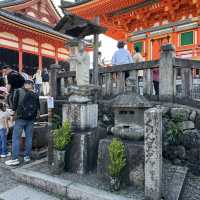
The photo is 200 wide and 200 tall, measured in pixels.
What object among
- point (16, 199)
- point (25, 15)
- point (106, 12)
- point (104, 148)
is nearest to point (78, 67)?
point (104, 148)

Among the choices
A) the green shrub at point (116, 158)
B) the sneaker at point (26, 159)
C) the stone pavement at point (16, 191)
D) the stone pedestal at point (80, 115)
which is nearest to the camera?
the green shrub at point (116, 158)

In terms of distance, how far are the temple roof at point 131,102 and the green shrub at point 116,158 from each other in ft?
2.21

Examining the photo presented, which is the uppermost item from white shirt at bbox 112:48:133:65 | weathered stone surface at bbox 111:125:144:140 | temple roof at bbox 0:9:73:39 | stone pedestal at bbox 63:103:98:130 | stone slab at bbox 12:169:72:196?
temple roof at bbox 0:9:73:39

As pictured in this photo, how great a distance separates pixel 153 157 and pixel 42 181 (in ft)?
6.54

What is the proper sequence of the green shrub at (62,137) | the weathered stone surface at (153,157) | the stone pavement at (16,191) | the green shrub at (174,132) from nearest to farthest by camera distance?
the weathered stone surface at (153,157)
the stone pavement at (16,191)
the green shrub at (62,137)
the green shrub at (174,132)

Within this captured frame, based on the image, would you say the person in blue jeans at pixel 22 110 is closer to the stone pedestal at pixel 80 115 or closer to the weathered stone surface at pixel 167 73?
the stone pedestal at pixel 80 115

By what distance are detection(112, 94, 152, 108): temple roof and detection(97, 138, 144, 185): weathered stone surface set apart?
0.60 meters

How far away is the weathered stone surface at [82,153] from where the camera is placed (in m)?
4.14

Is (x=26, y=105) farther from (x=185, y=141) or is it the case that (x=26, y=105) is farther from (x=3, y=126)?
(x=185, y=141)

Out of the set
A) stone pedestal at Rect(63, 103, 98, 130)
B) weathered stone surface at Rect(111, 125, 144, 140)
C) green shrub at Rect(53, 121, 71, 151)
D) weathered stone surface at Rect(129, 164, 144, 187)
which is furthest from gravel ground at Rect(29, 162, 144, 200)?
stone pedestal at Rect(63, 103, 98, 130)

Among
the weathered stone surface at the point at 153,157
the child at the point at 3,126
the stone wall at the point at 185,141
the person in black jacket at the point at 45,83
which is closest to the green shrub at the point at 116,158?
the weathered stone surface at the point at 153,157

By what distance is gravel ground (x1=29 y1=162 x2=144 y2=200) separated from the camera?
3.36 m

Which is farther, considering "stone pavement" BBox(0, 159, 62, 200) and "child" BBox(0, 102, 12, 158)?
"child" BBox(0, 102, 12, 158)

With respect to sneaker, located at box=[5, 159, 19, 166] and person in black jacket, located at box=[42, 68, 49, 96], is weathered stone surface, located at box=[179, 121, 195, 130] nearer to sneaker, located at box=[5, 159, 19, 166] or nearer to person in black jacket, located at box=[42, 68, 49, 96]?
sneaker, located at box=[5, 159, 19, 166]
